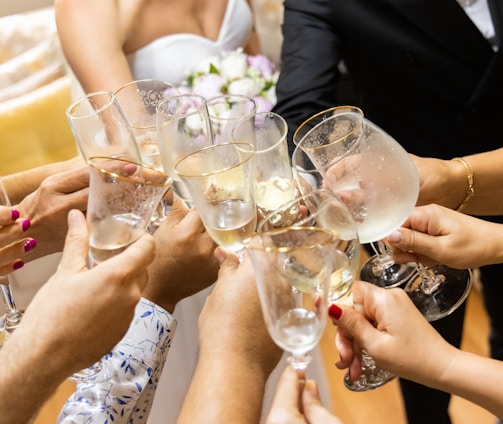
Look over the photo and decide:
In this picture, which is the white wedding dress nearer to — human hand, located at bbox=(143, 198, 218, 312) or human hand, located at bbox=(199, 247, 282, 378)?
human hand, located at bbox=(143, 198, 218, 312)

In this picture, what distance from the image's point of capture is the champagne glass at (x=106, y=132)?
1.17 m

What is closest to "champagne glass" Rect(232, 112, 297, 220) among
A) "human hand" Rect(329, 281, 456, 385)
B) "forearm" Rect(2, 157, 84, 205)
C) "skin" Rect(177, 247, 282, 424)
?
"skin" Rect(177, 247, 282, 424)

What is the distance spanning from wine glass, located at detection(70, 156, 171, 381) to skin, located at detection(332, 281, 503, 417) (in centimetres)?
34

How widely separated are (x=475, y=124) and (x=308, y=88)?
0.46 metres

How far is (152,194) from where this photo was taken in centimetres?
98

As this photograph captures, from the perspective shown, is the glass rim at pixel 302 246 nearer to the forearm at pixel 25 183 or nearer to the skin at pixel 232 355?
the skin at pixel 232 355

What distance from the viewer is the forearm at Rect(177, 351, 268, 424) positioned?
2.89 ft

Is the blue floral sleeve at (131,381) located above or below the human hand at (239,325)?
below

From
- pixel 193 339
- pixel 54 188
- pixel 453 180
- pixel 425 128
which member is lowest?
pixel 193 339

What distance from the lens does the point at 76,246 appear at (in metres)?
0.93

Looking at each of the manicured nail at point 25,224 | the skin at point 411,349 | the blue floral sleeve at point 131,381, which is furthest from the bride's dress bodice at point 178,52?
the skin at point 411,349

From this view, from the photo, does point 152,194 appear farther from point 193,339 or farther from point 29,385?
point 193,339

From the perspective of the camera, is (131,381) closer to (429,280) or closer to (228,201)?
(228,201)

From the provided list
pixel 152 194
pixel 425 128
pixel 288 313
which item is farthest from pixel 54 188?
pixel 425 128
